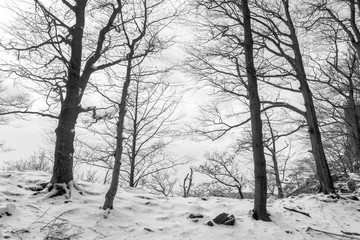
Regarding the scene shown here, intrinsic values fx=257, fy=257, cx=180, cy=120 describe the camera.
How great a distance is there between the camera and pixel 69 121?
6.48m

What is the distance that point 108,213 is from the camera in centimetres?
513

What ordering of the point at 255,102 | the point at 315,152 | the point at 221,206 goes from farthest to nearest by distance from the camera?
the point at 315,152 → the point at 221,206 → the point at 255,102

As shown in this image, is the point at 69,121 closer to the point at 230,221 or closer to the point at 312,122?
the point at 230,221

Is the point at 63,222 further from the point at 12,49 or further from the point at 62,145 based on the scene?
the point at 12,49

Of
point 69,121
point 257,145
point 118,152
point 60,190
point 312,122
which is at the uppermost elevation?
point 312,122

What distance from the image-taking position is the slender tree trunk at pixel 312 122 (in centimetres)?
762

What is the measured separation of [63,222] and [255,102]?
457 cm

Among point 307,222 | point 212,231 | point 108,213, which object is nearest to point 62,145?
point 108,213

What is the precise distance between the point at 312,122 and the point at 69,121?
7.20 meters

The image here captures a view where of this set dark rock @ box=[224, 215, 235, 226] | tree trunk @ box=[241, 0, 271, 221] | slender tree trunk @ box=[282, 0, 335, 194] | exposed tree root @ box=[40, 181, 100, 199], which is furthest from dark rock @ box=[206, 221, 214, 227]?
slender tree trunk @ box=[282, 0, 335, 194]

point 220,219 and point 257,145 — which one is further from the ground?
point 257,145

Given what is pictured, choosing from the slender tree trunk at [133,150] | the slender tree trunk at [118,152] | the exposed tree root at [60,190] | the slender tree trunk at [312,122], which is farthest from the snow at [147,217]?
the slender tree trunk at [133,150]

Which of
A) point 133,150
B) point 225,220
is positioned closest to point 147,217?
point 225,220

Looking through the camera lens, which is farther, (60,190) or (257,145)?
(60,190)
